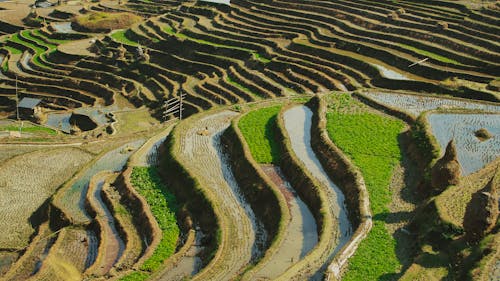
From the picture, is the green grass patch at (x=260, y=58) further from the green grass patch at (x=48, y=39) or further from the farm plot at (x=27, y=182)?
the green grass patch at (x=48, y=39)

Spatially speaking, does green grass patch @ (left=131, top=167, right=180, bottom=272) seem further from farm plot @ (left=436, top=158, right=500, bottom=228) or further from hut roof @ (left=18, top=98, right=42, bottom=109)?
hut roof @ (left=18, top=98, right=42, bottom=109)

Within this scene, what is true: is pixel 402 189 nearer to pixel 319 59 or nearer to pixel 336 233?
pixel 336 233

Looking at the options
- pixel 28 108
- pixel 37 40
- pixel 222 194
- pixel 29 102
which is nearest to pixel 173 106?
pixel 28 108

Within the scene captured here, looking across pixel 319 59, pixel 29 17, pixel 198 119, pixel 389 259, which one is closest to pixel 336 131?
pixel 198 119

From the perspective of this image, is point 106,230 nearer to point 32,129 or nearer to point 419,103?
point 419,103

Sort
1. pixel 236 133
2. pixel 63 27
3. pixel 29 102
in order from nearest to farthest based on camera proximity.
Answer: pixel 236 133 < pixel 29 102 < pixel 63 27

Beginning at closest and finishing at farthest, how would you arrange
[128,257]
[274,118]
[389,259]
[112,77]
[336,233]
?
[389,259], [336,233], [128,257], [274,118], [112,77]
